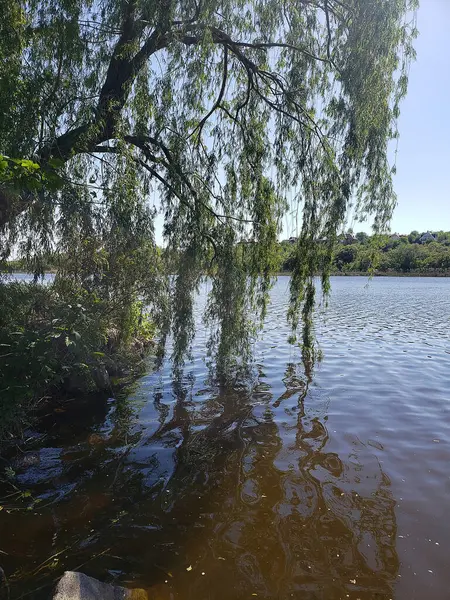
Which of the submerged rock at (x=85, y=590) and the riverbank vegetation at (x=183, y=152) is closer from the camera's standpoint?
the submerged rock at (x=85, y=590)

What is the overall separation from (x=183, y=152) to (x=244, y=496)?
18.4ft

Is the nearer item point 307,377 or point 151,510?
point 151,510

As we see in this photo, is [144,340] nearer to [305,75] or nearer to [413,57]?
[305,75]

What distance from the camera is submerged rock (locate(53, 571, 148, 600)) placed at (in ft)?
10.1

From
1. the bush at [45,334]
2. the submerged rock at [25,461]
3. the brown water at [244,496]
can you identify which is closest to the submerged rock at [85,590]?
the brown water at [244,496]

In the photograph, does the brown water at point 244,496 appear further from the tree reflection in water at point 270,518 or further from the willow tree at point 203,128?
the willow tree at point 203,128

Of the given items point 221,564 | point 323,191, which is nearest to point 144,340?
point 323,191

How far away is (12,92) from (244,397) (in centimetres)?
693

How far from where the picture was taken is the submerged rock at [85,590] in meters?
3.08

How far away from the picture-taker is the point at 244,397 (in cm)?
938

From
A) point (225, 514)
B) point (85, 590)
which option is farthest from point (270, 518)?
point (85, 590)

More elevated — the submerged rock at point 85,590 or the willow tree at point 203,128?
the willow tree at point 203,128

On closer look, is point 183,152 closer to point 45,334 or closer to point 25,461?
point 45,334

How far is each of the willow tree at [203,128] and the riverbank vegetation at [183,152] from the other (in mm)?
27
